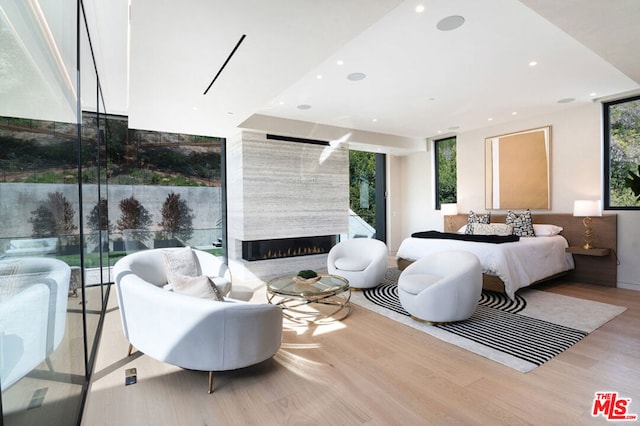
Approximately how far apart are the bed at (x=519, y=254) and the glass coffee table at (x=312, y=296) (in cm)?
189

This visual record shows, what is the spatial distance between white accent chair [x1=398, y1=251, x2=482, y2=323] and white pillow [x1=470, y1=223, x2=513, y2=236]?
2.55m

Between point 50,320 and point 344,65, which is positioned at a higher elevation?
point 344,65

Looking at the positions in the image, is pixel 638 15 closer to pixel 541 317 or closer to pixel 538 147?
pixel 541 317

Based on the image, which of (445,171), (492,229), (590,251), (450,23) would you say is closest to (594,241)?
(590,251)

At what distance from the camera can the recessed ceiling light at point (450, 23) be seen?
2846mm

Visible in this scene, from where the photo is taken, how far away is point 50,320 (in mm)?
1519

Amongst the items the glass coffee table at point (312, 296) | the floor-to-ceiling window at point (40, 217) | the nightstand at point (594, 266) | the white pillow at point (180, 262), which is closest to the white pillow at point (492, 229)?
the nightstand at point (594, 266)

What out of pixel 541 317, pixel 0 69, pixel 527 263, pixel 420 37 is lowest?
pixel 541 317

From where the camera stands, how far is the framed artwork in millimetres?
5785

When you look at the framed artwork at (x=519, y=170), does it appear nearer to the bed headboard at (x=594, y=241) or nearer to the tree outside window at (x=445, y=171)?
the bed headboard at (x=594, y=241)

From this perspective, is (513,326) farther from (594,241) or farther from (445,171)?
(445,171)

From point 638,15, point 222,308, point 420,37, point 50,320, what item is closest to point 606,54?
point 638,15

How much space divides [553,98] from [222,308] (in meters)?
5.73

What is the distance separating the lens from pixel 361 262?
4805 mm
